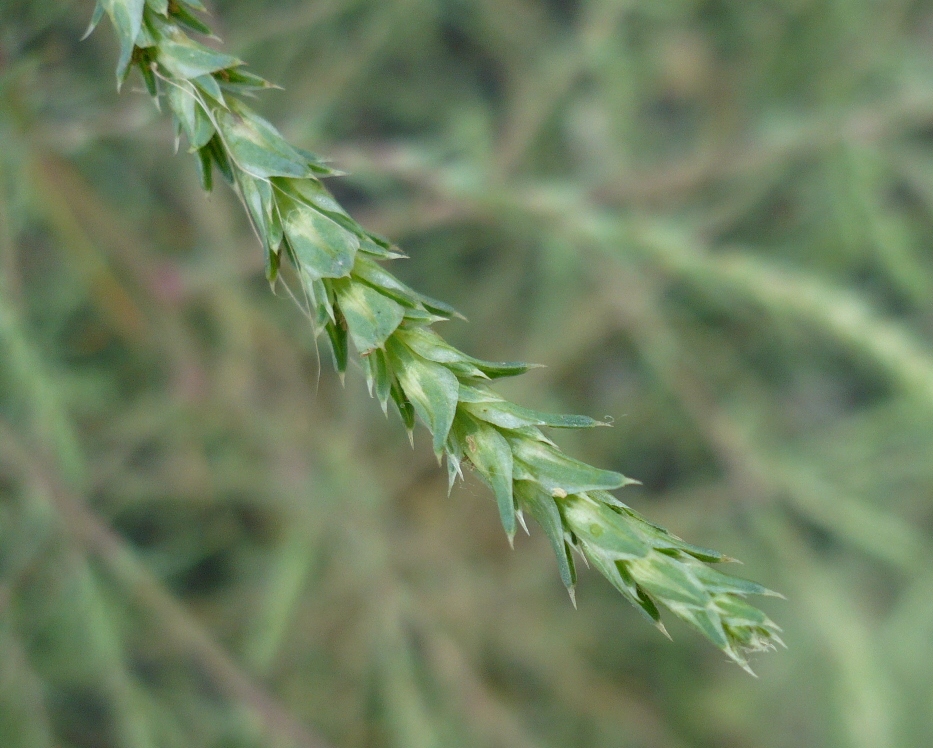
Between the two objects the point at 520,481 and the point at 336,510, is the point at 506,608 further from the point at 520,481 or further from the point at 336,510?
the point at 520,481

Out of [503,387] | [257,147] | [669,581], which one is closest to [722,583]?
[669,581]

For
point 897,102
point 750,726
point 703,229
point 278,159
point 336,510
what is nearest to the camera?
point 278,159

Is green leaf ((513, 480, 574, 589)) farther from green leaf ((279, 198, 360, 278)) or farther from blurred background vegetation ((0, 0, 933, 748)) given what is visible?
blurred background vegetation ((0, 0, 933, 748))

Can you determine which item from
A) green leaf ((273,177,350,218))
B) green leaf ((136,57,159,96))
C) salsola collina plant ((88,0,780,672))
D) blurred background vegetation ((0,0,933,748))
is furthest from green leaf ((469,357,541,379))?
blurred background vegetation ((0,0,933,748))

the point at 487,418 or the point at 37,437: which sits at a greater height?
the point at 487,418

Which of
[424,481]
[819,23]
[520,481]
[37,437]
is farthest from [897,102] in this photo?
[37,437]
